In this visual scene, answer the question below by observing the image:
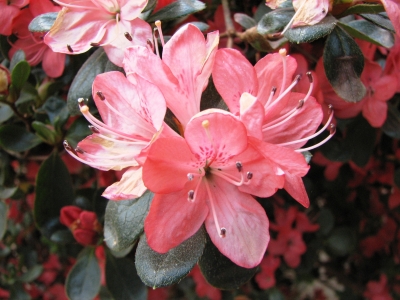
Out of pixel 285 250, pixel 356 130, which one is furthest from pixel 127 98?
pixel 285 250

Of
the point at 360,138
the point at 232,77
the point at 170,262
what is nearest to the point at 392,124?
the point at 360,138

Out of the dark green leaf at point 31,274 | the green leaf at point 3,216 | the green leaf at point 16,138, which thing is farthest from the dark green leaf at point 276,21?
the dark green leaf at point 31,274

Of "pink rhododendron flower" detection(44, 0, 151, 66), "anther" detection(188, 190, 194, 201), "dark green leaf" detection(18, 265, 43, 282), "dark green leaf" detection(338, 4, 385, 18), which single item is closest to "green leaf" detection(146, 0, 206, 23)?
"pink rhododendron flower" detection(44, 0, 151, 66)

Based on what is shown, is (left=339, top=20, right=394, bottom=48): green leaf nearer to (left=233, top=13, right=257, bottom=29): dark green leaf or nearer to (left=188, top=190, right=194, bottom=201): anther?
(left=233, top=13, right=257, bottom=29): dark green leaf

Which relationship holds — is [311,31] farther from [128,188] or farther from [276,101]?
[128,188]

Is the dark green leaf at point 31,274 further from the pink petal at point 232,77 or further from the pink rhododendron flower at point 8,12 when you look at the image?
the pink petal at point 232,77

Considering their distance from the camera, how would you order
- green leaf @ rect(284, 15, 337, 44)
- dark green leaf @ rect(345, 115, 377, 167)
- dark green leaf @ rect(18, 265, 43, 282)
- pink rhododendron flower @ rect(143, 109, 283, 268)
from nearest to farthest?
pink rhododendron flower @ rect(143, 109, 283, 268), green leaf @ rect(284, 15, 337, 44), dark green leaf @ rect(345, 115, 377, 167), dark green leaf @ rect(18, 265, 43, 282)

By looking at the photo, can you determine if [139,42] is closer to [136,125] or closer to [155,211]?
[136,125]
